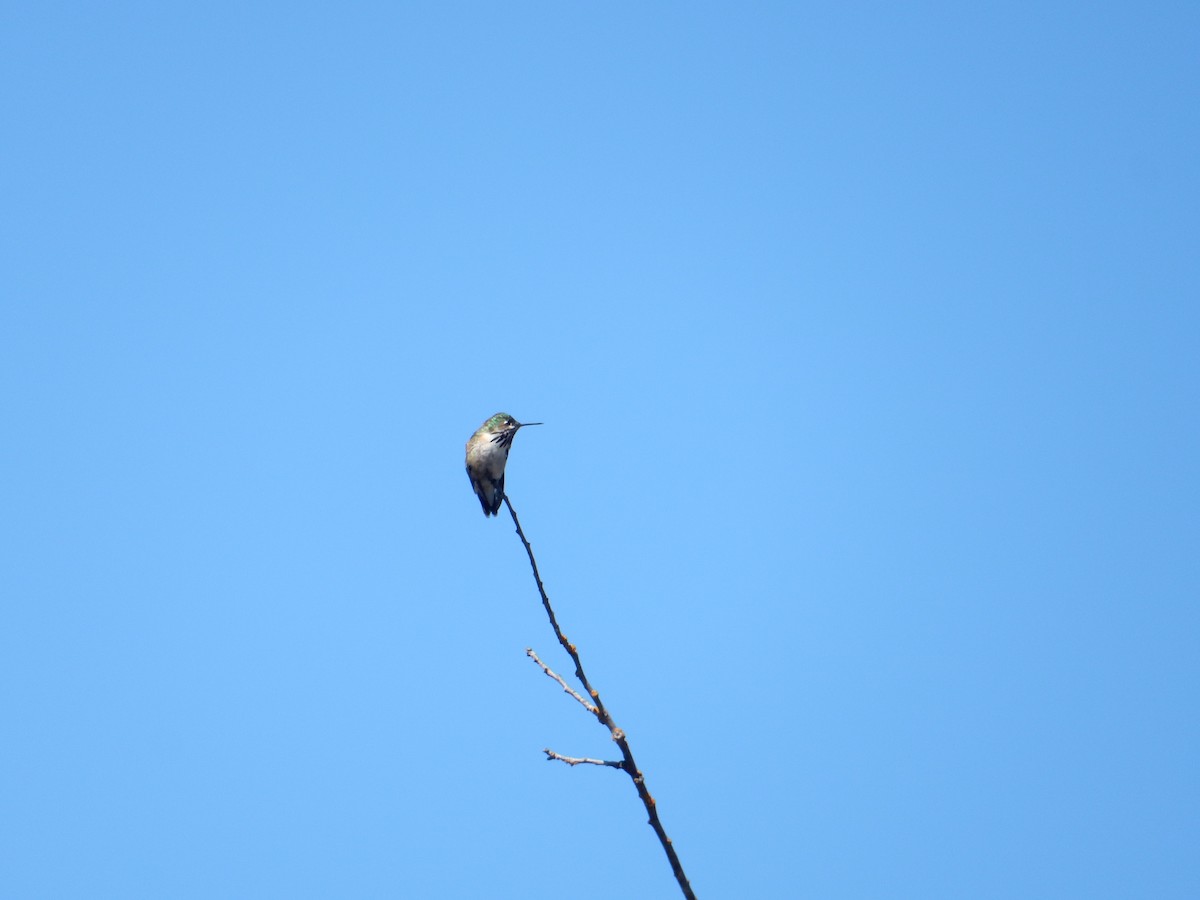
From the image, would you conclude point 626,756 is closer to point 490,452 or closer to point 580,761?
point 580,761

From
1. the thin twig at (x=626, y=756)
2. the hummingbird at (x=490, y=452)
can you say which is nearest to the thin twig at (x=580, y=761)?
the thin twig at (x=626, y=756)

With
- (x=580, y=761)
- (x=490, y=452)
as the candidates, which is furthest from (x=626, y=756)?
(x=490, y=452)

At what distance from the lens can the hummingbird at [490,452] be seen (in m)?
9.91

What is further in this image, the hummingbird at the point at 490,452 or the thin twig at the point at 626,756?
the hummingbird at the point at 490,452

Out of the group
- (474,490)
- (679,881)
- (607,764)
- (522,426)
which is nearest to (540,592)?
(607,764)

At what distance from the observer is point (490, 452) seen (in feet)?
32.7

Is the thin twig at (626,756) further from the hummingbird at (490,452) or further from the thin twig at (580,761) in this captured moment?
the hummingbird at (490,452)

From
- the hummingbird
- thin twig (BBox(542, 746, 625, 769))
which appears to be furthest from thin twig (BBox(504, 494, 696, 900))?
the hummingbird

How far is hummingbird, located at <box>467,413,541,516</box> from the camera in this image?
9914 millimetres

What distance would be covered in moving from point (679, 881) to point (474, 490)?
23.5 feet

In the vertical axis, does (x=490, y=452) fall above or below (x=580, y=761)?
above

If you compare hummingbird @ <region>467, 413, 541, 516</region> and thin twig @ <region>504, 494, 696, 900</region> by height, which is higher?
hummingbird @ <region>467, 413, 541, 516</region>

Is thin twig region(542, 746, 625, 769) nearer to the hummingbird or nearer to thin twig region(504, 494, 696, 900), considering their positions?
thin twig region(504, 494, 696, 900)

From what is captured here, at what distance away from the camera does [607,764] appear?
3963 mm
